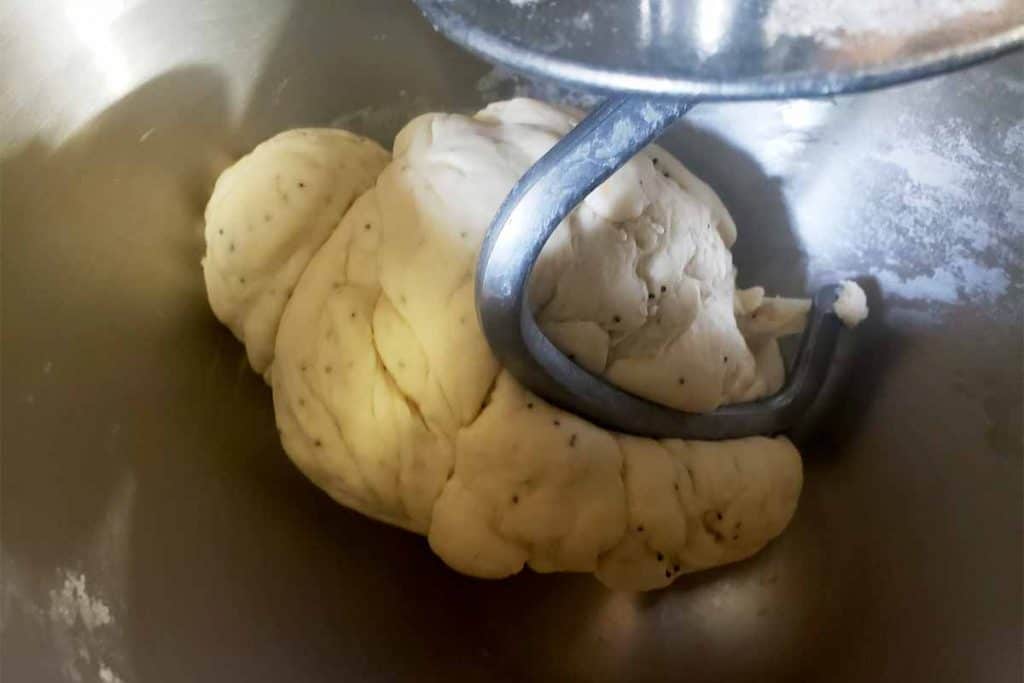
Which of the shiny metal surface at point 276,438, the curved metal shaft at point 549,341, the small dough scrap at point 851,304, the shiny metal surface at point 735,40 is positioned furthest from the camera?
the small dough scrap at point 851,304

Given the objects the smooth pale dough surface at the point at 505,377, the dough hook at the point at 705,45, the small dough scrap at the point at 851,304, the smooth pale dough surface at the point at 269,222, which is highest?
the dough hook at the point at 705,45

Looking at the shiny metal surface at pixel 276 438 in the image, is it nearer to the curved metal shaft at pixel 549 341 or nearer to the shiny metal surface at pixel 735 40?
the curved metal shaft at pixel 549 341

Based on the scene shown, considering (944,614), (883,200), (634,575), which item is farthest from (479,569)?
(883,200)

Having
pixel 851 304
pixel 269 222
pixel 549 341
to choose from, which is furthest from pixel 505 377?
pixel 851 304

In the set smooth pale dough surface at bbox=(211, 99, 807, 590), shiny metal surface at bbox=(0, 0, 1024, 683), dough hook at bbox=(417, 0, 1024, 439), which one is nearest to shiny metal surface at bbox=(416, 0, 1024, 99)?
dough hook at bbox=(417, 0, 1024, 439)

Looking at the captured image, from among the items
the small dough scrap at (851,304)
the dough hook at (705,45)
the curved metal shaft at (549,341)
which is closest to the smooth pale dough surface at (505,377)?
the curved metal shaft at (549,341)

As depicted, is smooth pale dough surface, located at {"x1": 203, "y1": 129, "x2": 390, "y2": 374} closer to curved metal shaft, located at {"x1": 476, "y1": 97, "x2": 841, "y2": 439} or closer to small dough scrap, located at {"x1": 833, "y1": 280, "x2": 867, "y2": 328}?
curved metal shaft, located at {"x1": 476, "y1": 97, "x2": 841, "y2": 439}

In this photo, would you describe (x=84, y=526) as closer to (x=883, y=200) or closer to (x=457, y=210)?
(x=457, y=210)
